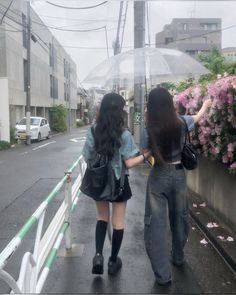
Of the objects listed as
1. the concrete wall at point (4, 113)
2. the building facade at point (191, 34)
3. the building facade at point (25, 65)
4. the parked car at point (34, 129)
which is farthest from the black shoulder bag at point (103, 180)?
the building facade at point (191, 34)

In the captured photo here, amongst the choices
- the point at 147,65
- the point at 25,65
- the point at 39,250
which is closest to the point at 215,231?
the point at 39,250

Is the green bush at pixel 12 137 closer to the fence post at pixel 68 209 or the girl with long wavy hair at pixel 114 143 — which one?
the fence post at pixel 68 209

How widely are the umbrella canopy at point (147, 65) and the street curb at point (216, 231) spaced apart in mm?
2135

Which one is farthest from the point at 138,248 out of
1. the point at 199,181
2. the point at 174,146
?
the point at 199,181

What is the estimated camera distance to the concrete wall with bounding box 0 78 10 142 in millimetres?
25250

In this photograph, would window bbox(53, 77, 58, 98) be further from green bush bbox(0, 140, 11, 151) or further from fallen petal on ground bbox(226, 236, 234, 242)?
fallen petal on ground bbox(226, 236, 234, 242)

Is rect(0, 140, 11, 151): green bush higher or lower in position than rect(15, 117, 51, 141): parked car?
lower

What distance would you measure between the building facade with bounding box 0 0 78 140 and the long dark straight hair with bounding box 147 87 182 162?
72.9ft

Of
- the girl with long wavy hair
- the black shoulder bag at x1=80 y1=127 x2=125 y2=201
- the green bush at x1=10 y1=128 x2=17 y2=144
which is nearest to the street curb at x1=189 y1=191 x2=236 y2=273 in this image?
the girl with long wavy hair

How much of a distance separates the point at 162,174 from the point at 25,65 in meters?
32.0

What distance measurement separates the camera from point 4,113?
25609 millimetres

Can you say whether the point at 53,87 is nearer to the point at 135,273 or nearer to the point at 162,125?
the point at 135,273

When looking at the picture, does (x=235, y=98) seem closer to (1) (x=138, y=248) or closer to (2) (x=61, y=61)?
(1) (x=138, y=248)

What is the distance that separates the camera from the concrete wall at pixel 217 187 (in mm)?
5766
